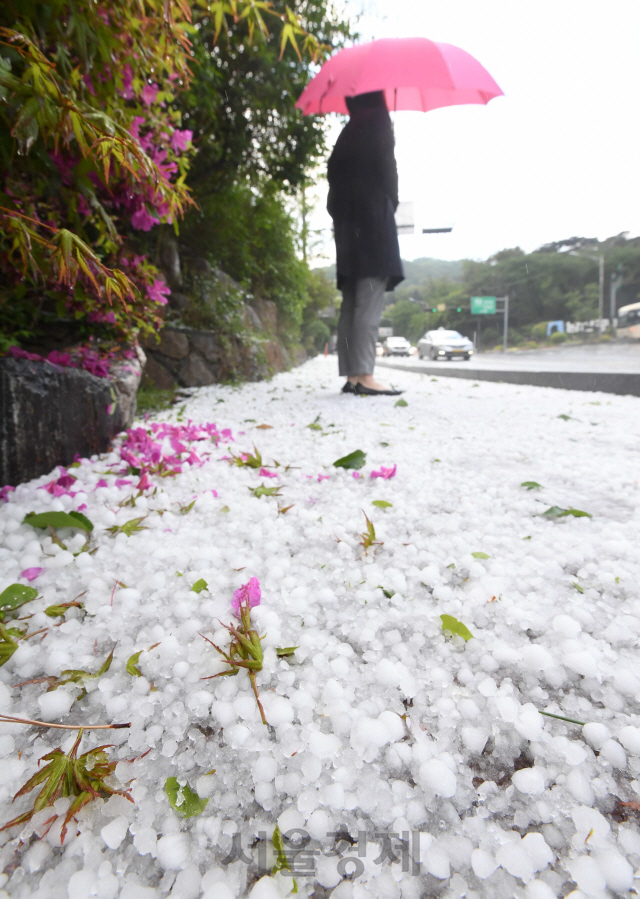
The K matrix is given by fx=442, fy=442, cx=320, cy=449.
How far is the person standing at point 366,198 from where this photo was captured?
314 cm

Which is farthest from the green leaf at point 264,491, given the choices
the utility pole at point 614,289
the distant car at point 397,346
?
the distant car at point 397,346

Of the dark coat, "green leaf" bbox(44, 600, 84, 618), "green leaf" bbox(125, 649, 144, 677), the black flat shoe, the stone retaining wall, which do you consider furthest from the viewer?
the stone retaining wall

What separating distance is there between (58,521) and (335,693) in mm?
824

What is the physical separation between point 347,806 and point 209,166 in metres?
5.34

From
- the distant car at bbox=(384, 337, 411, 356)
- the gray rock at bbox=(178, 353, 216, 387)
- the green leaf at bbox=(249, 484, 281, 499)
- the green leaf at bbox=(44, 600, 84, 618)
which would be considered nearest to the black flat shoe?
the gray rock at bbox=(178, 353, 216, 387)

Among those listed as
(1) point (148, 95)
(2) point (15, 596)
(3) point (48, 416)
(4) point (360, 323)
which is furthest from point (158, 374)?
(2) point (15, 596)

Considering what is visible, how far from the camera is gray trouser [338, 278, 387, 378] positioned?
10.8 feet

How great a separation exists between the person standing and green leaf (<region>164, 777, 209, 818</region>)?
124 inches

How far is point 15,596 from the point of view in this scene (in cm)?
85

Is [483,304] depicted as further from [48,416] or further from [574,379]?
[48,416]

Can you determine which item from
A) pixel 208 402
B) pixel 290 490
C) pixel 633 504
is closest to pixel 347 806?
pixel 290 490

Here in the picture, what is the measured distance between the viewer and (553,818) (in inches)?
20.3

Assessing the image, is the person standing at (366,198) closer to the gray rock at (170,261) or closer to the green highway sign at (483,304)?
the gray rock at (170,261)

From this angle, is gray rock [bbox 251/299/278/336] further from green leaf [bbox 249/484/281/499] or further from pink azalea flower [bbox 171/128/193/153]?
green leaf [bbox 249/484/281/499]
